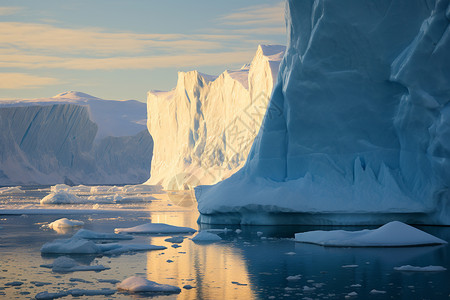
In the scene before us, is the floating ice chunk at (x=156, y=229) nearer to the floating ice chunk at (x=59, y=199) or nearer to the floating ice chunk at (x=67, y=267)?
the floating ice chunk at (x=67, y=267)

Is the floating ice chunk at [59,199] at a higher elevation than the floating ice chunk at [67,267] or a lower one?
higher

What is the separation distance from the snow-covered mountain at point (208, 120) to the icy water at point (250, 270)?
18274 mm

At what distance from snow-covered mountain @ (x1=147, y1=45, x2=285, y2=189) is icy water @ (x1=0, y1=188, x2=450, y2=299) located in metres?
18.3

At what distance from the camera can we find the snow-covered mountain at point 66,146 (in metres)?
56.0

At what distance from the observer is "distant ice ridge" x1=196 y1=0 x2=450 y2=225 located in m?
14.2

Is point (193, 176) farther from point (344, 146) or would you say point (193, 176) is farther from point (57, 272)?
point (57, 272)

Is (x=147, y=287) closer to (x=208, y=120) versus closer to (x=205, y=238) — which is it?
(x=205, y=238)

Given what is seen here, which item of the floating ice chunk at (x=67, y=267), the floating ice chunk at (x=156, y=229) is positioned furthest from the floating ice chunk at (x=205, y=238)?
the floating ice chunk at (x=67, y=267)

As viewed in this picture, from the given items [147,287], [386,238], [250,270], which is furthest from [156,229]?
[147,287]

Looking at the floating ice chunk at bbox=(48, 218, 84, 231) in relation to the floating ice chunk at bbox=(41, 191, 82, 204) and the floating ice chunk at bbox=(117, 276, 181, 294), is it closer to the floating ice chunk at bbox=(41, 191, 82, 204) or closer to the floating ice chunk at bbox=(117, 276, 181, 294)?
the floating ice chunk at bbox=(117, 276, 181, 294)

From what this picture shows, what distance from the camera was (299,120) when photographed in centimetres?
1598

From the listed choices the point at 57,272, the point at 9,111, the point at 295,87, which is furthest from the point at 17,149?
Result: the point at 57,272

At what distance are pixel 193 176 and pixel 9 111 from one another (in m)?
24.2

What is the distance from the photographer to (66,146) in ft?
198
